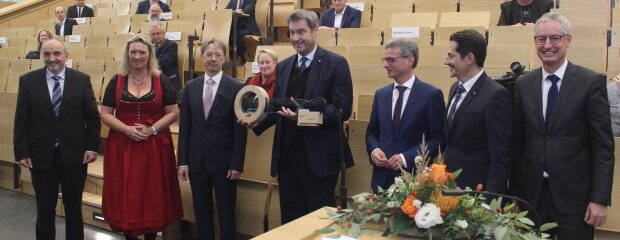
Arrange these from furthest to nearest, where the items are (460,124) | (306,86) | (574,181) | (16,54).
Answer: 1. (16,54)
2. (306,86)
3. (460,124)
4. (574,181)

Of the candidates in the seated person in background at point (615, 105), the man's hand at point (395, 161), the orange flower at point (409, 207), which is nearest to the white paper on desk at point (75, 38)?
the man's hand at point (395, 161)

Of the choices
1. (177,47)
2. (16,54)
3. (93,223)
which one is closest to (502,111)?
(93,223)

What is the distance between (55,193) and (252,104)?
139cm

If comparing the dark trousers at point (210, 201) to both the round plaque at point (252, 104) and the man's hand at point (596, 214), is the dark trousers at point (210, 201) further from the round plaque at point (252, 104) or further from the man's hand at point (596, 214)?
the man's hand at point (596, 214)

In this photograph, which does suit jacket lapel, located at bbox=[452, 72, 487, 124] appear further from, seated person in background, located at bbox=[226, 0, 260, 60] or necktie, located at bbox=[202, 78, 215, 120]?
seated person in background, located at bbox=[226, 0, 260, 60]

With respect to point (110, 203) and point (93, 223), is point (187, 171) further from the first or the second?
point (93, 223)

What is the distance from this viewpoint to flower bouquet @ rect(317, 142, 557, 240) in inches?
48.9

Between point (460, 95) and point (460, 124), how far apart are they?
13 cm

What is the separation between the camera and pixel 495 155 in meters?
1.90

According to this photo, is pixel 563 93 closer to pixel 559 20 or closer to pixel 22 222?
pixel 559 20

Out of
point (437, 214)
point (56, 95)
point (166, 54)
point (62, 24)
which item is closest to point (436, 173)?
point (437, 214)

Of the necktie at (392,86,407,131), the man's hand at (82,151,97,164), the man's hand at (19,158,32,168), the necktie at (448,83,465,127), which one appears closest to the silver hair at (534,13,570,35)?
the necktie at (448,83,465,127)

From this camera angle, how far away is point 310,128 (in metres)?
2.41

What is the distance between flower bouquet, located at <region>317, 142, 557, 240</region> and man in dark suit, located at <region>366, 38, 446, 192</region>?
33.5 inches
